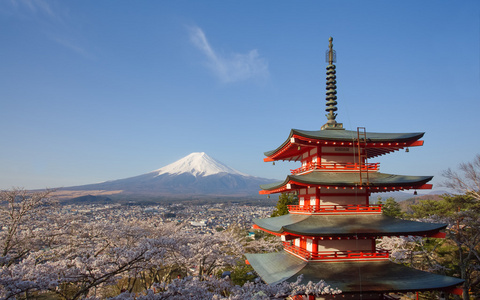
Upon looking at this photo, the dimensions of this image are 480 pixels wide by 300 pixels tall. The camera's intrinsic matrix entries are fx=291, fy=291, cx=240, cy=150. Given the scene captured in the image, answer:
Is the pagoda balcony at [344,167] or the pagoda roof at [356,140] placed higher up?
the pagoda roof at [356,140]

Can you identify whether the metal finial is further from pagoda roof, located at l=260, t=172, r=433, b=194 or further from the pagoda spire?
pagoda roof, located at l=260, t=172, r=433, b=194

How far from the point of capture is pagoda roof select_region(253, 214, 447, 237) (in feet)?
35.9

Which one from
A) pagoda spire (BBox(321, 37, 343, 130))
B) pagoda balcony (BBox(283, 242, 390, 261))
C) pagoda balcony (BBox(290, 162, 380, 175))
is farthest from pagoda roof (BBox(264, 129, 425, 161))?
pagoda balcony (BBox(283, 242, 390, 261))

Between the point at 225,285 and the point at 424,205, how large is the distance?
89.2 feet

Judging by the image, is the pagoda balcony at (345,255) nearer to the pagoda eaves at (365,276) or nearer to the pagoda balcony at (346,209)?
the pagoda eaves at (365,276)

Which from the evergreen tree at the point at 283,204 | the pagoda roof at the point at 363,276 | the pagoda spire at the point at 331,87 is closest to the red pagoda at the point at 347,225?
the pagoda roof at the point at 363,276

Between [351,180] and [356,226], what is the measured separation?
1847 millimetres

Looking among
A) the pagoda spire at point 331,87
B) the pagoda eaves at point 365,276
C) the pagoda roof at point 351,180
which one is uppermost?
the pagoda spire at point 331,87

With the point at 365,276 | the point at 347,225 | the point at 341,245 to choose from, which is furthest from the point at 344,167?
the point at 365,276

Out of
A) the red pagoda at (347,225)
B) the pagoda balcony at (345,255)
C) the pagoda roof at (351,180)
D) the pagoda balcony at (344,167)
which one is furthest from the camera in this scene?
the pagoda balcony at (344,167)

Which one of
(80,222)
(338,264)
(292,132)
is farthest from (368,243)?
(80,222)

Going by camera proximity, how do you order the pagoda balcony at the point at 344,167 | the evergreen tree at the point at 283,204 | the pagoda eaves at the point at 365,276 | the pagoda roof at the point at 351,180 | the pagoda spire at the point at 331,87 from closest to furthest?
the pagoda eaves at the point at 365,276, the pagoda roof at the point at 351,180, the pagoda balcony at the point at 344,167, the pagoda spire at the point at 331,87, the evergreen tree at the point at 283,204

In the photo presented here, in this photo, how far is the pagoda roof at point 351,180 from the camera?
38.0ft

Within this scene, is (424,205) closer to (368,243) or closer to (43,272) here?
(368,243)
